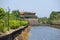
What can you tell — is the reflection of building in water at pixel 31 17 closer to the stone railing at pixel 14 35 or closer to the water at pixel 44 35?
the water at pixel 44 35

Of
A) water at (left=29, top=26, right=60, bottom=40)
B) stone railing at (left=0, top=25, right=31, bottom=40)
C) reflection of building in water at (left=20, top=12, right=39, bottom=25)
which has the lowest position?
reflection of building in water at (left=20, top=12, right=39, bottom=25)

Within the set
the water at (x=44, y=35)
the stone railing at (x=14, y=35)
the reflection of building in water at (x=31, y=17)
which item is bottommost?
the reflection of building in water at (x=31, y=17)

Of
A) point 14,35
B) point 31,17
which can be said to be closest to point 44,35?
point 14,35

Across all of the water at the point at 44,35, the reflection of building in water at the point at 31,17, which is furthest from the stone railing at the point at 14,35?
the reflection of building in water at the point at 31,17

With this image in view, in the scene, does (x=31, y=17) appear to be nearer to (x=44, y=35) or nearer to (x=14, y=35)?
(x=44, y=35)

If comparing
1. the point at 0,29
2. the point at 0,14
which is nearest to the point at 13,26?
the point at 0,14

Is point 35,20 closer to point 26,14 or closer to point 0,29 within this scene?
point 26,14

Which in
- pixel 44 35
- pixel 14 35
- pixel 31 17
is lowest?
pixel 31 17

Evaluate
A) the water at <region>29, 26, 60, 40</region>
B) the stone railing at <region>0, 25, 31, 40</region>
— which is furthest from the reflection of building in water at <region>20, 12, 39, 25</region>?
the stone railing at <region>0, 25, 31, 40</region>

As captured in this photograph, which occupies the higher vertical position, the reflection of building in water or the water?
the water

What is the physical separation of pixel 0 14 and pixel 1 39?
2259 centimetres

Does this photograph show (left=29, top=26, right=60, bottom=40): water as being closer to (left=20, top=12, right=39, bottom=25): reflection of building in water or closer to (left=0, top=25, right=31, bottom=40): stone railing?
(left=0, top=25, right=31, bottom=40): stone railing

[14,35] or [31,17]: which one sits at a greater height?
[14,35]

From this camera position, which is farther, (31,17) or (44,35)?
(31,17)
